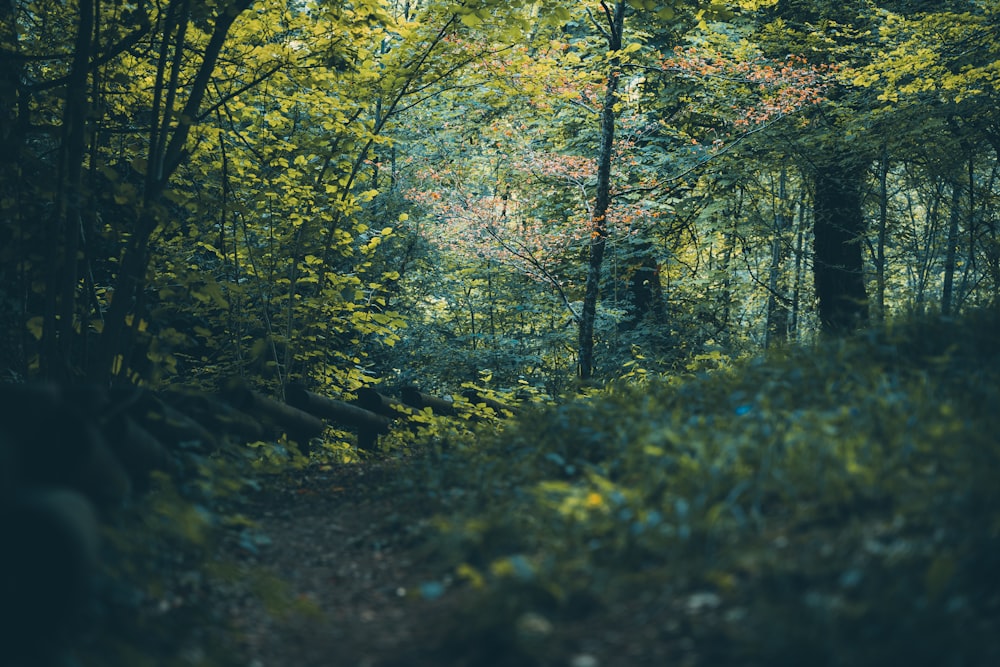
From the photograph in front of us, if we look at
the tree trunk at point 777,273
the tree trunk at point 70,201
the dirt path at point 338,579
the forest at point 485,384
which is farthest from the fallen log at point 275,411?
the tree trunk at point 777,273

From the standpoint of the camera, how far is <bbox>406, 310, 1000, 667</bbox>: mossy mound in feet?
9.74

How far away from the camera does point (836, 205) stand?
42.0 feet

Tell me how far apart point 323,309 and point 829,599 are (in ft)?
27.7

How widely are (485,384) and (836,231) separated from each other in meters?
7.17

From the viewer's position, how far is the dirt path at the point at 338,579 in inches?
145

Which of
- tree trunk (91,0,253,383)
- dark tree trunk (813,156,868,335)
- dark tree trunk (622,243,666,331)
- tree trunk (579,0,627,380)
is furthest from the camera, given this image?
dark tree trunk (622,243,666,331)

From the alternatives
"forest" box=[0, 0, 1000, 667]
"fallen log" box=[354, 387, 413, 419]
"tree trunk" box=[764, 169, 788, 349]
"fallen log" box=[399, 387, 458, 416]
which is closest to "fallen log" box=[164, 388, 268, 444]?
"forest" box=[0, 0, 1000, 667]

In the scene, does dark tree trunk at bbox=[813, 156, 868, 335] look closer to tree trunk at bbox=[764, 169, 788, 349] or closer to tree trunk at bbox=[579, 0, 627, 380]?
tree trunk at bbox=[764, 169, 788, 349]

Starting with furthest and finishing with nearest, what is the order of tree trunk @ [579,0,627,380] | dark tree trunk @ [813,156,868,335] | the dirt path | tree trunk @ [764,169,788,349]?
tree trunk @ [764,169,788,349], dark tree trunk @ [813,156,868,335], tree trunk @ [579,0,627,380], the dirt path

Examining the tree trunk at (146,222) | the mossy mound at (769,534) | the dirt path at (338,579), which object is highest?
the tree trunk at (146,222)

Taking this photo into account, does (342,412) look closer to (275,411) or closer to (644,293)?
(275,411)

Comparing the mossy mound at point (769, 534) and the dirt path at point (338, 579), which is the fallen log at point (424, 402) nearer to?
the dirt path at point (338, 579)

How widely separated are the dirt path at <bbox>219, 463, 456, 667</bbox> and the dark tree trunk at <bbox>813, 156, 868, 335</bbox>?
358 inches

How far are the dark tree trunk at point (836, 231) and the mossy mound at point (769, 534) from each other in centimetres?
733
